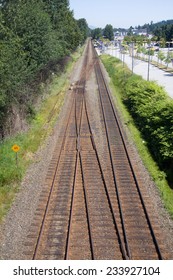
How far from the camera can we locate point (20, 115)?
88.5 feet

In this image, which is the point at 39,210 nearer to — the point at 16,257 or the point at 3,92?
the point at 16,257

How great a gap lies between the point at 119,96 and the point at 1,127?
1781cm

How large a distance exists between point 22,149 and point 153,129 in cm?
862

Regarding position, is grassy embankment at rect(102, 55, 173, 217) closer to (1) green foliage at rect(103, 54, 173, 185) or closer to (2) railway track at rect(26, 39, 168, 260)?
(1) green foliage at rect(103, 54, 173, 185)

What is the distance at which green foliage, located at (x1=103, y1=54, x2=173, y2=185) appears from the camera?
1877 centimetres

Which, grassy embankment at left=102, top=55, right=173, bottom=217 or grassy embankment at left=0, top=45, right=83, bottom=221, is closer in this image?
grassy embankment at left=0, top=45, right=83, bottom=221

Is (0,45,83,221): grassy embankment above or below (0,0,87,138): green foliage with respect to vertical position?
below

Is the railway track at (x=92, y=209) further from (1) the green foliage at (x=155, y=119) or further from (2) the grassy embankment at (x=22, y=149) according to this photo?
(1) the green foliage at (x=155, y=119)

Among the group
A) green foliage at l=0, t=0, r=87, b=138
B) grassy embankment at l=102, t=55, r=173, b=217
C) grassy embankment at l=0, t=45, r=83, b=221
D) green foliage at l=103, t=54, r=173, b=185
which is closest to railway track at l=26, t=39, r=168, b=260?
grassy embankment at l=102, t=55, r=173, b=217

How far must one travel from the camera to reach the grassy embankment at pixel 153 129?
17.3m

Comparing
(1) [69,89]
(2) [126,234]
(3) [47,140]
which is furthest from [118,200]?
(1) [69,89]

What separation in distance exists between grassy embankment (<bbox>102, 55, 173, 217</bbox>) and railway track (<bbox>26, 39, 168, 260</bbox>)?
3.96 feet

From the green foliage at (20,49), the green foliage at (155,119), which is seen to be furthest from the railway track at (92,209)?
the green foliage at (20,49)

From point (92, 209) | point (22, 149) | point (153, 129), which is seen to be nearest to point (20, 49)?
point (22, 149)
